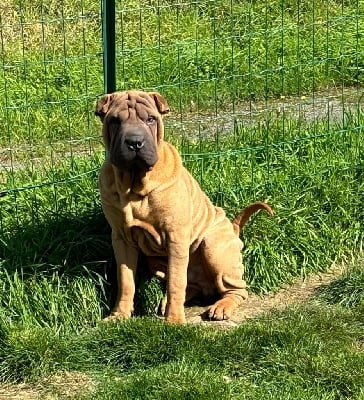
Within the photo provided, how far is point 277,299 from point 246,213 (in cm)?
61

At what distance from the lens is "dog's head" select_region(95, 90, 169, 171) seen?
18.4 feet

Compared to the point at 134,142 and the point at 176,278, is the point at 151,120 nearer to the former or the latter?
the point at 134,142

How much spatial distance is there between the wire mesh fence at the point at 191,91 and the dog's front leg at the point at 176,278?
934 millimetres

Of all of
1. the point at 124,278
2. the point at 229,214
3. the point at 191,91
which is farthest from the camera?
the point at 191,91

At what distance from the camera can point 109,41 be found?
643 centimetres

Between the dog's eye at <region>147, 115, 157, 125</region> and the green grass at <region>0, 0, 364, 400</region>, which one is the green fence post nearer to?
the green grass at <region>0, 0, 364, 400</region>

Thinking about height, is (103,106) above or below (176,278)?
above

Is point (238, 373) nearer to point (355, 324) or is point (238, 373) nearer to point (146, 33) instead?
point (355, 324)

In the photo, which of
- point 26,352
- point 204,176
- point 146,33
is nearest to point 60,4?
point 146,33

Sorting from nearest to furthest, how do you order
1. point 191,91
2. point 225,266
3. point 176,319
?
point 176,319, point 225,266, point 191,91

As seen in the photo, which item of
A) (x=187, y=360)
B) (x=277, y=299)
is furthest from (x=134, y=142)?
(x=277, y=299)

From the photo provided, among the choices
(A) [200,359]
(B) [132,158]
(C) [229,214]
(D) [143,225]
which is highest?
(B) [132,158]

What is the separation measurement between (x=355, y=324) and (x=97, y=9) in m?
6.57

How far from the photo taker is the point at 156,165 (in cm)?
595
